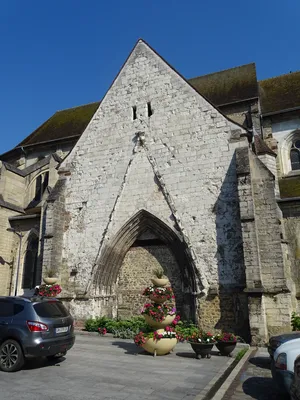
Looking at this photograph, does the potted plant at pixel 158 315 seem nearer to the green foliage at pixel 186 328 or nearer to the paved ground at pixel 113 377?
the paved ground at pixel 113 377

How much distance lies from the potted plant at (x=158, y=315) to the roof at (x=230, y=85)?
42.5 ft

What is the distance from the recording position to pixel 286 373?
181 inches

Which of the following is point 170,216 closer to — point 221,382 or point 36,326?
point 36,326

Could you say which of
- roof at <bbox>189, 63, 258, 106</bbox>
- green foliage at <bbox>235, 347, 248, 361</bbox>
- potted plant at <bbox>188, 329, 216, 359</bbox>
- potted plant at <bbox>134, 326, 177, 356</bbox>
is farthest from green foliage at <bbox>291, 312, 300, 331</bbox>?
roof at <bbox>189, 63, 258, 106</bbox>

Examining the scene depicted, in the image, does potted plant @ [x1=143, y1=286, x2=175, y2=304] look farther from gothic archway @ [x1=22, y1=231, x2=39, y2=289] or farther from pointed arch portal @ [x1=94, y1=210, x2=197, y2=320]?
gothic archway @ [x1=22, y1=231, x2=39, y2=289]

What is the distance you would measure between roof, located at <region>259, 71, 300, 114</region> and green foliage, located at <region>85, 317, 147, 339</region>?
12.7m

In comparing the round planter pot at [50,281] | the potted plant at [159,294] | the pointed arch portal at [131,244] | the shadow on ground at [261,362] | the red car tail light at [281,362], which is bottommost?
the shadow on ground at [261,362]

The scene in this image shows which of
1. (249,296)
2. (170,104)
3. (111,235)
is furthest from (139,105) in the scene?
(249,296)

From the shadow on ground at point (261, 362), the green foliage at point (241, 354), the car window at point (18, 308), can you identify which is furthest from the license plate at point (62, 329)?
the shadow on ground at point (261, 362)

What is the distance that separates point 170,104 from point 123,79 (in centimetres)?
285

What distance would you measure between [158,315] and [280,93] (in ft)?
52.0

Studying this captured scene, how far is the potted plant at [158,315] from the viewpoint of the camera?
26.7ft

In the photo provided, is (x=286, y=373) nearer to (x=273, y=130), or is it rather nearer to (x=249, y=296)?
(x=249, y=296)

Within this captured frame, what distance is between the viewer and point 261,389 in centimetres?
544
